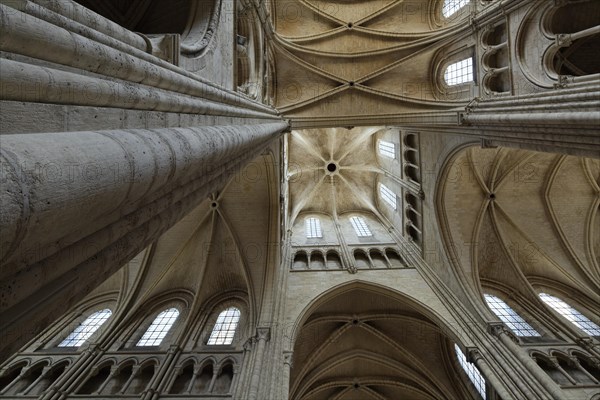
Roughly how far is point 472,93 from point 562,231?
7.50m

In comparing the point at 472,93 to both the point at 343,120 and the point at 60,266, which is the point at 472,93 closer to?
the point at 343,120

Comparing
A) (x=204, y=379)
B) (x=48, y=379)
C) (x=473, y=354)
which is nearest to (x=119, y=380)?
(x=48, y=379)

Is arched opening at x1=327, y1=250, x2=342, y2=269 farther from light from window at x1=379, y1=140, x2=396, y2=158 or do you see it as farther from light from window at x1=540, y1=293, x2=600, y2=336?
light from window at x1=540, y1=293, x2=600, y2=336

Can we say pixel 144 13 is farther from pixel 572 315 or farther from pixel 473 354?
pixel 572 315

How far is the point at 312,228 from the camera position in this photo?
1817cm

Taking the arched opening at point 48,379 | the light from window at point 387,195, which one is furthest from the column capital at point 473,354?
the arched opening at point 48,379

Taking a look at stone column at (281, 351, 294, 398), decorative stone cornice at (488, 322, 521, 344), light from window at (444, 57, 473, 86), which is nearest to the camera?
stone column at (281, 351, 294, 398)

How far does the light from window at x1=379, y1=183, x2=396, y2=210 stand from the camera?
1766 cm

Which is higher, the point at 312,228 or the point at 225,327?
the point at 312,228

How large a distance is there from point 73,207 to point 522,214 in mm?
16425

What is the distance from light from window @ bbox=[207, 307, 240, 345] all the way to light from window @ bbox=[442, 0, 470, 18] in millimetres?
15089

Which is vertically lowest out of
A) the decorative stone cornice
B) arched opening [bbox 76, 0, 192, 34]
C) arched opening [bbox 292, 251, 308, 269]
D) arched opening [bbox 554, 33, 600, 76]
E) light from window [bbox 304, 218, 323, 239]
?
the decorative stone cornice

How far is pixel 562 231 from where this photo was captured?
1360cm

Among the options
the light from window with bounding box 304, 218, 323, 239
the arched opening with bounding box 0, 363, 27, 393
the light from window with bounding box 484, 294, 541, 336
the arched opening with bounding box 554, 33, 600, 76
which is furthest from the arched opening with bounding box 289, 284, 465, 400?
the arched opening with bounding box 554, 33, 600, 76
